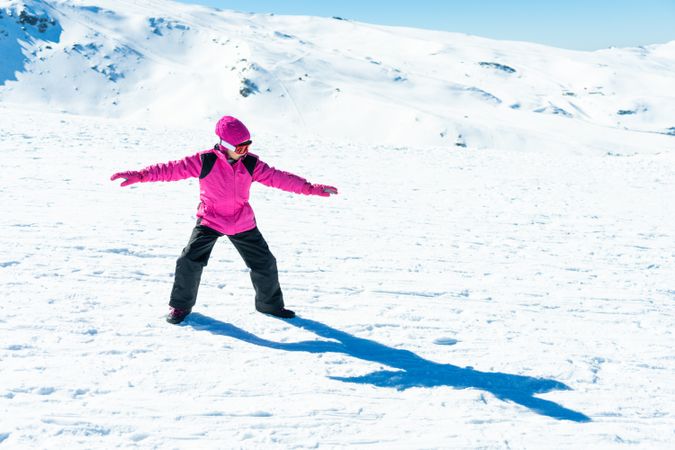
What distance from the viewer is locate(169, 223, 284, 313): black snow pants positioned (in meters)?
3.91

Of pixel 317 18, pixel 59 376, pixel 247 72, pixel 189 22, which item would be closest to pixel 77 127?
pixel 59 376

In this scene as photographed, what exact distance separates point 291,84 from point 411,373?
9139cm

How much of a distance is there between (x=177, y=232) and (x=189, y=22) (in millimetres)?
130283

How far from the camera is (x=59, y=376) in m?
3.09

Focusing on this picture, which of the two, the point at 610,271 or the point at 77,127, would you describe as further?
the point at 77,127

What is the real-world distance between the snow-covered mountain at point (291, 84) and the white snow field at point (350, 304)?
56720mm

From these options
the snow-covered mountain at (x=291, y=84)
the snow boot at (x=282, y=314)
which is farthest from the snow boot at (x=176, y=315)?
the snow-covered mountain at (x=291, y=84)

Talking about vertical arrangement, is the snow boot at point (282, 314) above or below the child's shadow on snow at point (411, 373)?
above

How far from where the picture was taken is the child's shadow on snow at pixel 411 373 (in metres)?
3.27

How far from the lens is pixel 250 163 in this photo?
3.97 metres

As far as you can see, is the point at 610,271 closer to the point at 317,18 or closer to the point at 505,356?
the point at 505,356

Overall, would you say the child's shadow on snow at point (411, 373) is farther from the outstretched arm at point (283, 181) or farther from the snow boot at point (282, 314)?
the outstretched arm at point (283, 181)

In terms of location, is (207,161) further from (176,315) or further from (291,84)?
(291,84)

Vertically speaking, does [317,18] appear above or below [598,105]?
above
